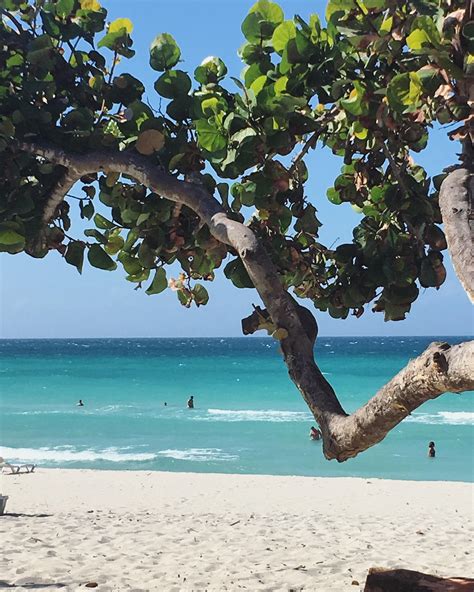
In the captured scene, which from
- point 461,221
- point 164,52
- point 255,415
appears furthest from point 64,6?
point 255,415

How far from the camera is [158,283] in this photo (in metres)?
4.46

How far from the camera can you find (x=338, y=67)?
11.2 ft

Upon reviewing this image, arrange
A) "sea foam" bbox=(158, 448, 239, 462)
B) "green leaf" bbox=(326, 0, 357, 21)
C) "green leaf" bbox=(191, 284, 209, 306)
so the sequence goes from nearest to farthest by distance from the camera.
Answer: "green leaf" bbox=(326, 0, 357, 21), "green leaf" bbox=(191, 284, 209, 306), "sea foam" bbox=(158, 448, 239, 462)

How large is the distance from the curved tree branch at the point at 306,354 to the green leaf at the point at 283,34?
2.53ft

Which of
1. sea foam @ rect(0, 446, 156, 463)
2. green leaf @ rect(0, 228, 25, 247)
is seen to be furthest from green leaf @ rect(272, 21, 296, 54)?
sea foam @ rect(0, 446, 156, 463)

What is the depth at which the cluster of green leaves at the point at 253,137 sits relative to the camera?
333 cm

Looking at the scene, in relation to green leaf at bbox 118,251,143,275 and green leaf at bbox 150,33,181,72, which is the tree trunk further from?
green leaf at bbox 150,33,181,72

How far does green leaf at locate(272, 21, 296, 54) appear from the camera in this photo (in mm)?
3328

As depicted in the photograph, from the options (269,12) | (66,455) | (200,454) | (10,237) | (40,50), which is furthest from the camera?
(200,454)

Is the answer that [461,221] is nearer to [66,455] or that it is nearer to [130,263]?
[130,263]

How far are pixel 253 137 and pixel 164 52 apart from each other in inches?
35.9

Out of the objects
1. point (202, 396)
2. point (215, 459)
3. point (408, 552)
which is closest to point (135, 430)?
point (215, 459)

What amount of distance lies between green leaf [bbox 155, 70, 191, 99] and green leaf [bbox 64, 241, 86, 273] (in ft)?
3.34

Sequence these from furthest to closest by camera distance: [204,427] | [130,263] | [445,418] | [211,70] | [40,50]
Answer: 1. [445,418]
2. [204,427]
3. [130,263]
4. [40,50]
5. [211,70]
